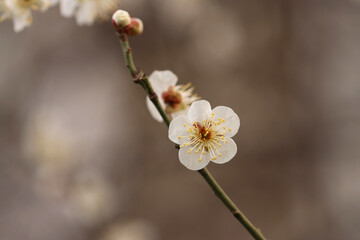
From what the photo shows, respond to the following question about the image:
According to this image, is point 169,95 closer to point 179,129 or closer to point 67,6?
point 179,129

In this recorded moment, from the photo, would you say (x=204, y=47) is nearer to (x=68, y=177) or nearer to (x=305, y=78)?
(x=305, y=78)

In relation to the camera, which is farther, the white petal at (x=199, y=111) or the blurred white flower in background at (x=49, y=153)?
the blurred white flower in background at (x=49, y=153)

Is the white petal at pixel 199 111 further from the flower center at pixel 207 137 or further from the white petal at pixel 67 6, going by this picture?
the white petal at pixel 67 6

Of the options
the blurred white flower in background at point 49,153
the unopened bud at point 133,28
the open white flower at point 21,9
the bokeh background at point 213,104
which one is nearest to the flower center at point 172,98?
the unopened bud at point 133,28

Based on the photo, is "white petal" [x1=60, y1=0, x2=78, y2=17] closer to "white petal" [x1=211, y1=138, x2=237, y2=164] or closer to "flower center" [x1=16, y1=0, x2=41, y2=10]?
"flower center" [x1=16, y1=0, x2=41, y2=10]

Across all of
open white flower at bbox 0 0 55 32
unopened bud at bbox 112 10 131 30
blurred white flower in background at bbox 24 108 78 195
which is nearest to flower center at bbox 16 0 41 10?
open white flower at bbox 0 0 55 32

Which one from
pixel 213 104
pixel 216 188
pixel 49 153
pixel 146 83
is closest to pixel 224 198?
pixel 216 188

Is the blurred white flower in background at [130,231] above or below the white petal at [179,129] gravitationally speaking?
above

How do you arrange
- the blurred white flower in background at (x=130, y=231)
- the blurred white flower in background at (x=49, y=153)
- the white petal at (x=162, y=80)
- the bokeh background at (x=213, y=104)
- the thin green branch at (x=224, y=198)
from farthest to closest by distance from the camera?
1. the bokeh background at (x=213, y=104)
2. the blurred white flower in background at (x=130, y=231)
3. the blurred white flower in background at (x=49, y=153)
4. the white petal at (x=162, y=80)
5. the thin green branch at (x=224, y=198)

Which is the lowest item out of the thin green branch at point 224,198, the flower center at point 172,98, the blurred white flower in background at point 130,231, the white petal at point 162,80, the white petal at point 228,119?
the thin green branch at point 224,198
